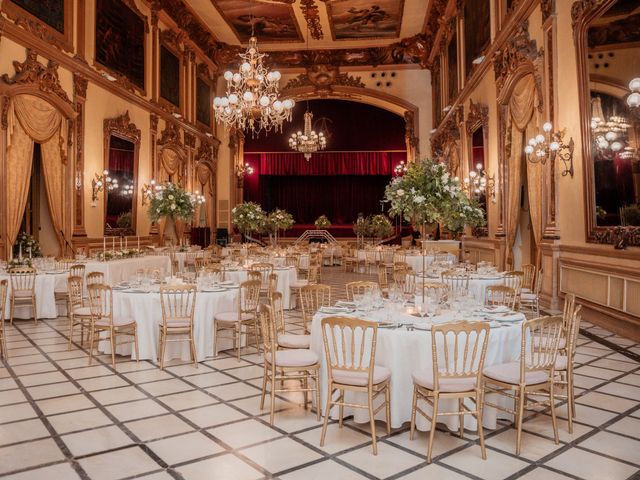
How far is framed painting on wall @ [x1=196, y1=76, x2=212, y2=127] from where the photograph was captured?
1908cm

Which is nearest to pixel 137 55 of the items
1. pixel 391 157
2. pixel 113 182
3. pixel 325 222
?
pixel 113 182

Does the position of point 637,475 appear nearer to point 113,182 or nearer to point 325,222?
point 113,182

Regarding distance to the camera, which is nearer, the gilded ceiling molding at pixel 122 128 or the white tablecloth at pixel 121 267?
the white tablecloth at pixel 121 267

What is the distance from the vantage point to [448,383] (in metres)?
3.39

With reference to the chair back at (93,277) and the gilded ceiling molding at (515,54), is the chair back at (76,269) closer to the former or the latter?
the chair back at (93,277)

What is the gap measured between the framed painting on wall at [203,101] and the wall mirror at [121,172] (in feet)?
18.1

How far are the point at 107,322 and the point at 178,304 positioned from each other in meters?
0.76

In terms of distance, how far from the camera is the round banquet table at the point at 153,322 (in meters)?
5.79

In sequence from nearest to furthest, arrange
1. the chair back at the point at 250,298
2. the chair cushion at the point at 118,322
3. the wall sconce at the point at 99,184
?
the chair cushion at the point at 118,322 < the chair back at the point at 250,298 < the wall sconce at the point at 99,184

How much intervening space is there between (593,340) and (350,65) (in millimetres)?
16502

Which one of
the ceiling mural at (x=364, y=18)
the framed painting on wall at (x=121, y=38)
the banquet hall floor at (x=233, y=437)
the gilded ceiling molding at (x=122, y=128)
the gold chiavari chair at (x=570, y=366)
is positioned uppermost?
the ceiling mural at (x=364, y=18)

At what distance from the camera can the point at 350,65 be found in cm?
2059

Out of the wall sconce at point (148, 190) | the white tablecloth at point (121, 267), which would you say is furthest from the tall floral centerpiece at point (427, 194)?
the wall sconce at point (148, 190)

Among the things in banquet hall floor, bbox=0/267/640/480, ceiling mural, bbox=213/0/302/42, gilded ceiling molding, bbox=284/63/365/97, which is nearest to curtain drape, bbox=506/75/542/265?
banquet hall floor, bbox=0/267/640/480
